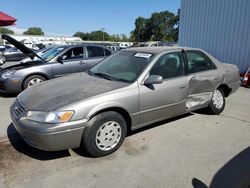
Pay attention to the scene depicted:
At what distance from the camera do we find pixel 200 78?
445 cm

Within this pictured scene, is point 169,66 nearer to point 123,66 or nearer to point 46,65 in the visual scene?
point 123,66

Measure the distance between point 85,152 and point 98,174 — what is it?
1.65 feet

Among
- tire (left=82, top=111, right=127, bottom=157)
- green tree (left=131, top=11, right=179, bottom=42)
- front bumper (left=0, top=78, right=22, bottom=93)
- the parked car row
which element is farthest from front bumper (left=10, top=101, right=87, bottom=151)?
green tree (left=131, top=11, right=179, bottom=42)

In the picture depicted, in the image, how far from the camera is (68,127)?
9.59 ft

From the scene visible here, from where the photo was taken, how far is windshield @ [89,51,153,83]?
376 cm

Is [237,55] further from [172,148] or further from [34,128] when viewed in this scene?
[34,128]

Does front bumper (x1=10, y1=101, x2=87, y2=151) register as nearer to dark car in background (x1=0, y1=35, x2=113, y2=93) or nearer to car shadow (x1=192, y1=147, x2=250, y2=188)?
car shadow (x1=192, y1=147, x2=250, y2=188)


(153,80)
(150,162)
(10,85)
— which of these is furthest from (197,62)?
(10,85)

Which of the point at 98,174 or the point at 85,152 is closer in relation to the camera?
the point at 98,174

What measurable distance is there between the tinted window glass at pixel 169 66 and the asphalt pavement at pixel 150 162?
101 centimetres

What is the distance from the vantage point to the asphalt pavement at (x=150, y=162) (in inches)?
107

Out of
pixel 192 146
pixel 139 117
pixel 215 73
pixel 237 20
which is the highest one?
pixel 237 20

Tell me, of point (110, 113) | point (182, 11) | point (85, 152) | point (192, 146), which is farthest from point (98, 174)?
point (182, 11)

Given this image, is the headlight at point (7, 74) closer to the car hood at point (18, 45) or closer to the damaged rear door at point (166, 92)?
the car hood at point (18, 45)
